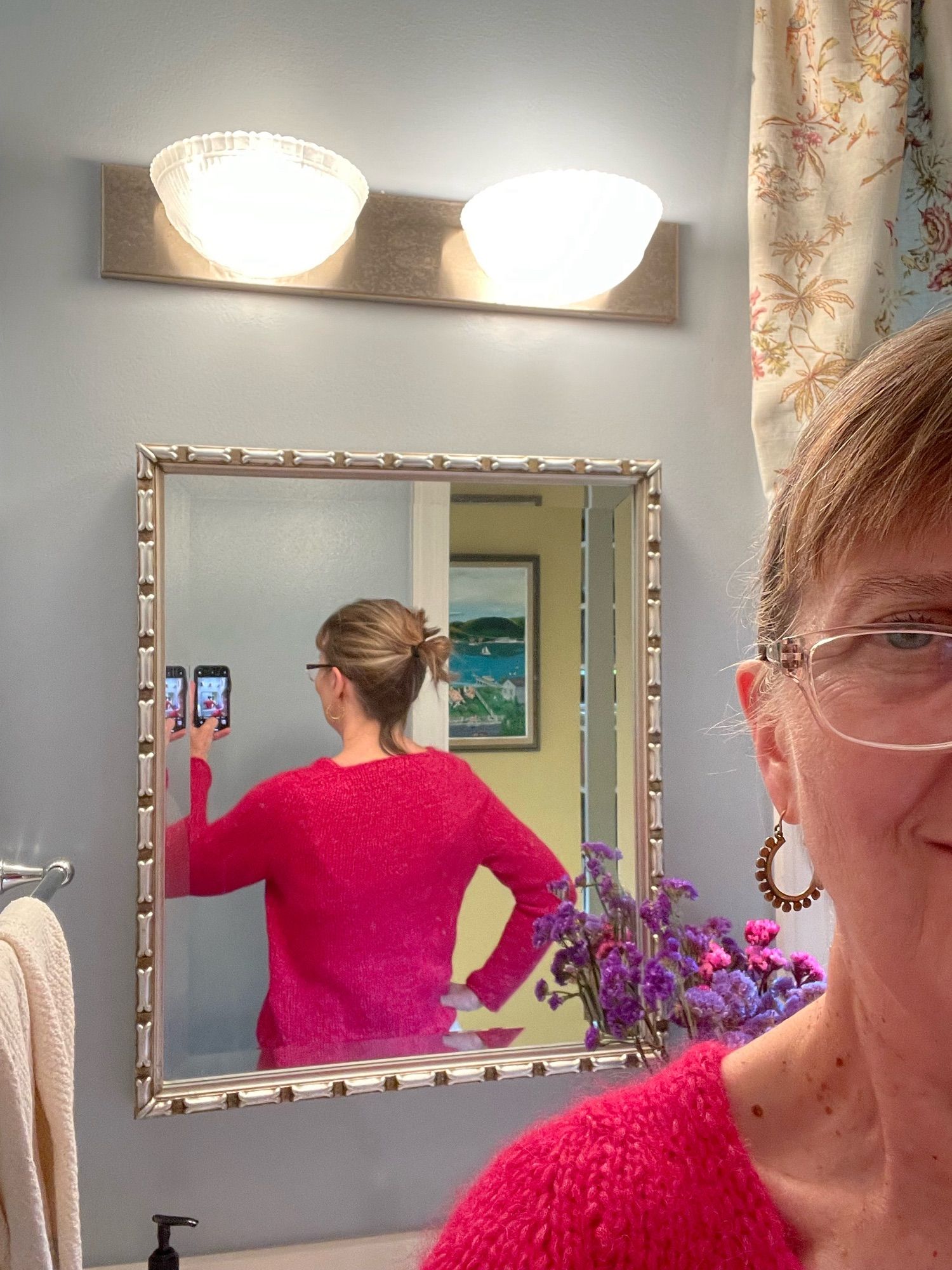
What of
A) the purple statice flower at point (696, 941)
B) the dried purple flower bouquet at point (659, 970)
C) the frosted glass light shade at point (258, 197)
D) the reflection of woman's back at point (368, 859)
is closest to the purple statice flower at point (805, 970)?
the dried purple flower bouquet at point (659, 970)

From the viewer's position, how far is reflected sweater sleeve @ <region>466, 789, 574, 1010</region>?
1333 mm

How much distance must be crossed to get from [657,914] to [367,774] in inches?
16.3

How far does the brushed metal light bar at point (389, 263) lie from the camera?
126 cm

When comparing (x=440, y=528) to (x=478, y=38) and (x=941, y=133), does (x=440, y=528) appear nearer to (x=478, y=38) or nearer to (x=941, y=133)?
(x=478, y=38)

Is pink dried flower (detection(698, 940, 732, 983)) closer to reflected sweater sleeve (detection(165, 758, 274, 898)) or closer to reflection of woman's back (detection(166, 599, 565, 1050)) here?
reflection of woman's back (detection(166, 599, 565, 1050))

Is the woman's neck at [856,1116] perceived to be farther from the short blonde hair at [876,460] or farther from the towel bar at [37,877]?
the towel bar at [37,877]

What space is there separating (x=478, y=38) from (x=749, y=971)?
4.18 feet

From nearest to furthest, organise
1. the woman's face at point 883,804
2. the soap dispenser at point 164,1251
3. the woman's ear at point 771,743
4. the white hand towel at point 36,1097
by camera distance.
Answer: the woman's face at point 883,804 < the woman's ear at point 771,743 < the white hand towel at point 36,1097 < the soap dispenser at point 164,1251

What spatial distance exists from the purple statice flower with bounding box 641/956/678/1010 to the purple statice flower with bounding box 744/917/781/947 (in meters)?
0.13

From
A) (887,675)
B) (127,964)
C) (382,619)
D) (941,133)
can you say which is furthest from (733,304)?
(127,964)

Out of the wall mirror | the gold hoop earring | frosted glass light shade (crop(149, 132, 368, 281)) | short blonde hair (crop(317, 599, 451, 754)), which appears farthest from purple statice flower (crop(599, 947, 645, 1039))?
frosted glass light shade (crop(149, 132, 368, 281))

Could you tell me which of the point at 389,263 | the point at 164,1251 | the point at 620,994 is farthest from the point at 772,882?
the point at 389,263

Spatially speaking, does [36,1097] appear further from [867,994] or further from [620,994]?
[867,994]

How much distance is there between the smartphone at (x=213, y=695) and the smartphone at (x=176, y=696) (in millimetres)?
16
